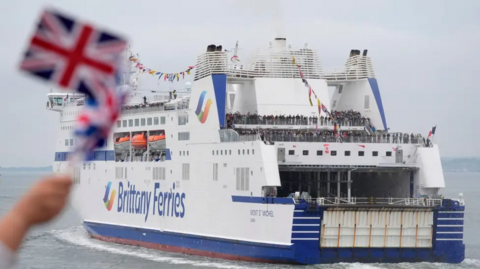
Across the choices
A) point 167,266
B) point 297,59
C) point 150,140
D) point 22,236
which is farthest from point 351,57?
point 22,236

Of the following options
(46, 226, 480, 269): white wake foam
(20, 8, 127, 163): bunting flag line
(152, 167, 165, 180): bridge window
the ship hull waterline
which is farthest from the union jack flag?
(152, 167, 165, 180): bridge window

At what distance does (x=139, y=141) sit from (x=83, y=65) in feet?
95.9

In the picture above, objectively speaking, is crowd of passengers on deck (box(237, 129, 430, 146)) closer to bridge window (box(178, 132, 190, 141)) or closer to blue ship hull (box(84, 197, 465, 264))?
bridge window (box(178, 132, 190, 141))

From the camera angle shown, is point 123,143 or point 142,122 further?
point 123,143

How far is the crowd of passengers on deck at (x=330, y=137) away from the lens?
2556 centimetres

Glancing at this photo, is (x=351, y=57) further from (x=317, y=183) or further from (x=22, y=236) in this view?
(x=22, y=236)

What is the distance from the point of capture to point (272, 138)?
2562 cm

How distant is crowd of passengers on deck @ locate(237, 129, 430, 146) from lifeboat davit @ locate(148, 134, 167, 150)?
453 cm

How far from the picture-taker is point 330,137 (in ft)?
84.4

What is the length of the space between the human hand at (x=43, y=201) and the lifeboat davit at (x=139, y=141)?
1150 inches

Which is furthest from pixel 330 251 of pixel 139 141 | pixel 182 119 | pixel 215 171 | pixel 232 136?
pixel 139 141

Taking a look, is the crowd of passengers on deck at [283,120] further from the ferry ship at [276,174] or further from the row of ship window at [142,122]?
the row of ship window at [142,122]

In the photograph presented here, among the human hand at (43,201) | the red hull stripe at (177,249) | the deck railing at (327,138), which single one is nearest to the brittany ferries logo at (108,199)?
the red hull stripe at (177,249)

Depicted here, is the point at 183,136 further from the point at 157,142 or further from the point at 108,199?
the point at 108,199
